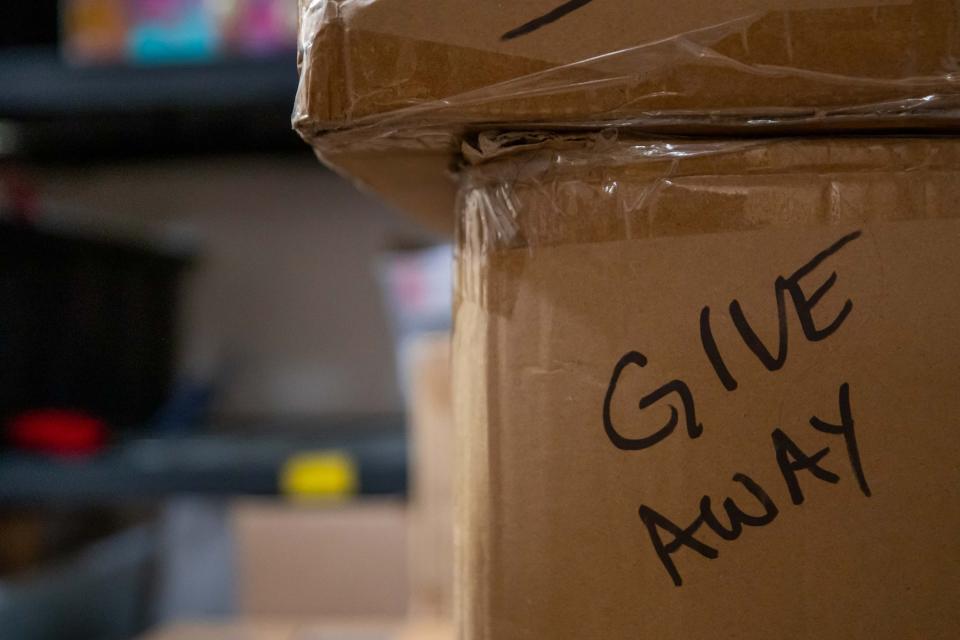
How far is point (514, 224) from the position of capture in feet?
1.13

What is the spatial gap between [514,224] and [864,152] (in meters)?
0.14

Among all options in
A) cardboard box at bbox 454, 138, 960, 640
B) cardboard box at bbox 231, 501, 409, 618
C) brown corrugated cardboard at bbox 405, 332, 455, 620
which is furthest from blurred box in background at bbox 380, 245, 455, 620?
cardboard box at bbox 454, 138, 960, 640

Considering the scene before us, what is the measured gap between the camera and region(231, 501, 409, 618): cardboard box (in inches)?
47.4

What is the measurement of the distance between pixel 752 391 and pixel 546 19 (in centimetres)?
17

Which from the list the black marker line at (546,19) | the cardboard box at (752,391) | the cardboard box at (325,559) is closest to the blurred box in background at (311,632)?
the cardboard box at (325,559)

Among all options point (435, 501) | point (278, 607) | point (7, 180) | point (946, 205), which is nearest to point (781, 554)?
point (946, 205)

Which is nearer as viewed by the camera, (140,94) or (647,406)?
(647,406)

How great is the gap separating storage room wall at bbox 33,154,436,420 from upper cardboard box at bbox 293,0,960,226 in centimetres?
149

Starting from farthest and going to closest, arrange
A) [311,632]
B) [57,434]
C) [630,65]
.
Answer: [57,434]
[311,632]
[630,65]

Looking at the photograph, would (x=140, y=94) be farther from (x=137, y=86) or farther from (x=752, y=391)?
(x=752, y=391)

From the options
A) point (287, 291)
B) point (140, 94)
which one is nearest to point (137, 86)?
point (140, 94)

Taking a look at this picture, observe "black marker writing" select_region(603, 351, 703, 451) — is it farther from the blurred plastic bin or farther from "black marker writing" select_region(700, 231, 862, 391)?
the blurred plastic bin

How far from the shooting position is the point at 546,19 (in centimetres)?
31

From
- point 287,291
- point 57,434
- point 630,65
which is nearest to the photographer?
point 630,65
